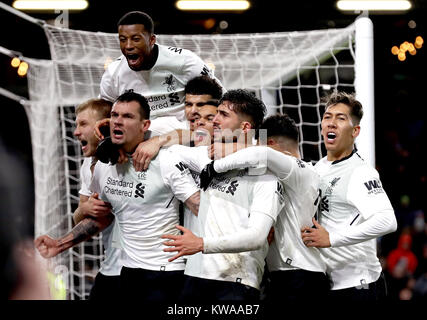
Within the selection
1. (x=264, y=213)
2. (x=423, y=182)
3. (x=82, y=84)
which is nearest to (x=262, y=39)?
(x=82, y=84)

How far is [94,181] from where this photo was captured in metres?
3.97

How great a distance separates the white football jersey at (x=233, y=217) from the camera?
3.45 m

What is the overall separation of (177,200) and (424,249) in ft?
15.1

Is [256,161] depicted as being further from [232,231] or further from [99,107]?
[99,107]

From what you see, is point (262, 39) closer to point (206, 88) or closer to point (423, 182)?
point (206, 88)

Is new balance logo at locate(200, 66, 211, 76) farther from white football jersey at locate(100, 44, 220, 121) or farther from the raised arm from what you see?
the raised arm

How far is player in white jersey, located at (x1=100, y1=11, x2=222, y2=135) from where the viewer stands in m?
4.05

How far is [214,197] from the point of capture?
3.55 metres

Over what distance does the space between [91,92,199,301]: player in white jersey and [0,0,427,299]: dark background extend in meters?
4.45

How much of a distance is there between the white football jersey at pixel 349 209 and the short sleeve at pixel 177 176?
68 cm

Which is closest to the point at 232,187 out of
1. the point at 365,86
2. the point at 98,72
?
the point at 365,86

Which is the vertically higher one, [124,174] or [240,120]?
[240,120]

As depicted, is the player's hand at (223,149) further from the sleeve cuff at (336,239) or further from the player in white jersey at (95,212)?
the player in white jersey at (95,212)

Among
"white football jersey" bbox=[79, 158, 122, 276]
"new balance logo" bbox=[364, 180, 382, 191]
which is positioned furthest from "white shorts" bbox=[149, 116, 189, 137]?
"new balance logo" bbox=[364, 180, 382, 191]
